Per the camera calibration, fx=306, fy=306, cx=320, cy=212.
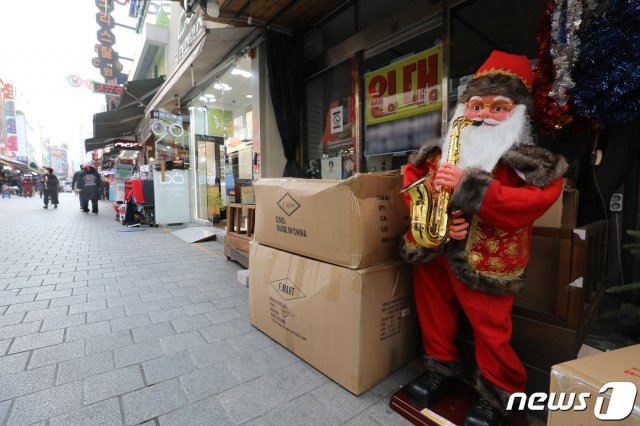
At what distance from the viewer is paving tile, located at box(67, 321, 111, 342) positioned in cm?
207

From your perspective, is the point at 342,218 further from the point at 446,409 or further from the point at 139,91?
the point at 139,91

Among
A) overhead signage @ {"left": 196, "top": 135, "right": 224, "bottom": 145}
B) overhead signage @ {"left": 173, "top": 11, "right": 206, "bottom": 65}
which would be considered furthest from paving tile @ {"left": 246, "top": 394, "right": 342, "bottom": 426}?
overhead signage @ {"left": 196, "top": 135, "right": 224, "bottom": 145}

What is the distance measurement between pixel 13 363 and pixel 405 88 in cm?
378

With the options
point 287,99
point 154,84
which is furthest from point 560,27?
point 154,84

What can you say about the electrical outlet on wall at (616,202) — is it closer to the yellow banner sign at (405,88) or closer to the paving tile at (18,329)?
the yellow banner sign at (405,88)

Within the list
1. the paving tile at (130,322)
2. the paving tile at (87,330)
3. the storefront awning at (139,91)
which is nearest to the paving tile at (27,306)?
the paving tile at (87,330)

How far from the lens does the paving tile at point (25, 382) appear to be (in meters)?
1.49

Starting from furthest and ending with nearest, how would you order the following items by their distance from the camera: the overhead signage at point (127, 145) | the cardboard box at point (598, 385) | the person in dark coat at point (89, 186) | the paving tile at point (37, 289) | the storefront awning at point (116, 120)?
the overhead signage at point (127, 145)
the person in dark coat at point (89, 186)
the storefront awning at point (116, 120)
the paving tile at point (37, 289)
the cardboard box at point (598, 385)

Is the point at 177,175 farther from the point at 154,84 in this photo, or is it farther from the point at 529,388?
the point at 529,388

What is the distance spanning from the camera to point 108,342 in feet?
6.57

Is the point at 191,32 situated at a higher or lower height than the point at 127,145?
higher

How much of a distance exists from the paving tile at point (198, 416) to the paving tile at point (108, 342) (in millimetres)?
843

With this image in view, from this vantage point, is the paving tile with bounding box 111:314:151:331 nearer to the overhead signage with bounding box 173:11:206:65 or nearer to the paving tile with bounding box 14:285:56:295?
the paving tile with bounding box 14:285:56:295

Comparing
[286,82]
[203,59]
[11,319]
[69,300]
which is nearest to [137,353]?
[11,319]
